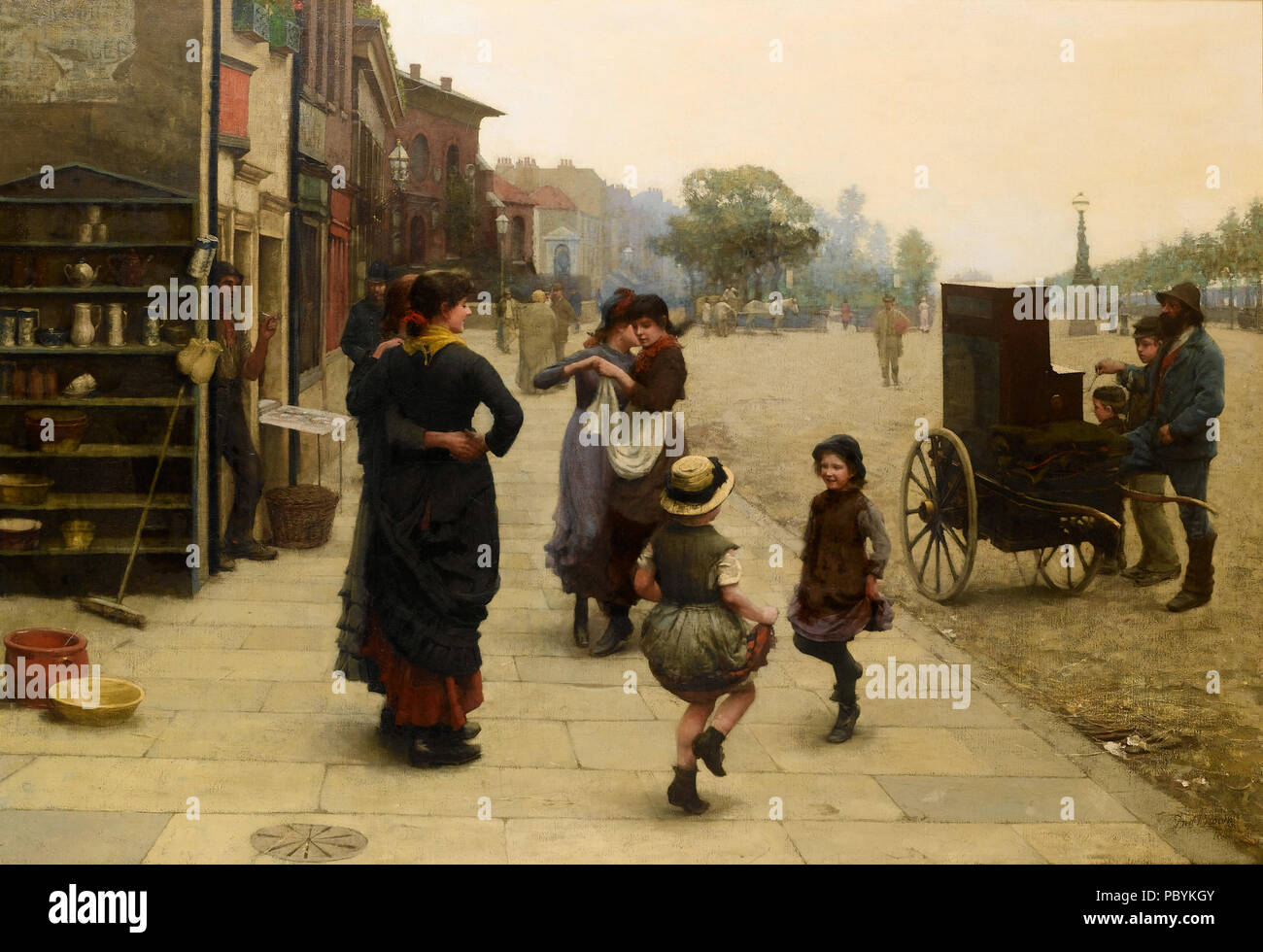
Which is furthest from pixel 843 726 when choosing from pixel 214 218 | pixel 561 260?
pixel 214 218

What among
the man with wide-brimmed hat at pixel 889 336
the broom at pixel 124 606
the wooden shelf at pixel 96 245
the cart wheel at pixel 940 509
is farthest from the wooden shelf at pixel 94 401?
A: the cart wheel at pixel 940 509

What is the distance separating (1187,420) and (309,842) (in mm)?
3394

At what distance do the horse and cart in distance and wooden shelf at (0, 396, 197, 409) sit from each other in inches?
112

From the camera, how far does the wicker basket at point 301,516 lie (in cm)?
572

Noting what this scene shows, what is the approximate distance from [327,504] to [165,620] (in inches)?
33.4

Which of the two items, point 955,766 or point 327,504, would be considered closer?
point 955,766

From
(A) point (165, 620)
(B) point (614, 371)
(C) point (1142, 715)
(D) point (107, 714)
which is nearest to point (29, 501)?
(A) point (165, 620)

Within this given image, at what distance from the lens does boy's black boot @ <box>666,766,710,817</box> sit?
4.31 meters

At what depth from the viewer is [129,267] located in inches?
212

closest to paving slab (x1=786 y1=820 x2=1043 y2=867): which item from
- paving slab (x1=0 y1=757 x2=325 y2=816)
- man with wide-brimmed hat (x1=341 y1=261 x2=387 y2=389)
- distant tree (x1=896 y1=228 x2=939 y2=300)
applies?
paving slab (x1=0 y1=757 x2=325 y2=816)

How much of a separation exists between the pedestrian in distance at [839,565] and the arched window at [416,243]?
57.1 inches

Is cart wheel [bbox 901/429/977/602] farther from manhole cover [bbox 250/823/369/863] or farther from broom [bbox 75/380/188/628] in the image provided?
broom [bbox 75/380/188/628]

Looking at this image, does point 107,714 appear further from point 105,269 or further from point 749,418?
point 749,418

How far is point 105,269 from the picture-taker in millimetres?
5461
